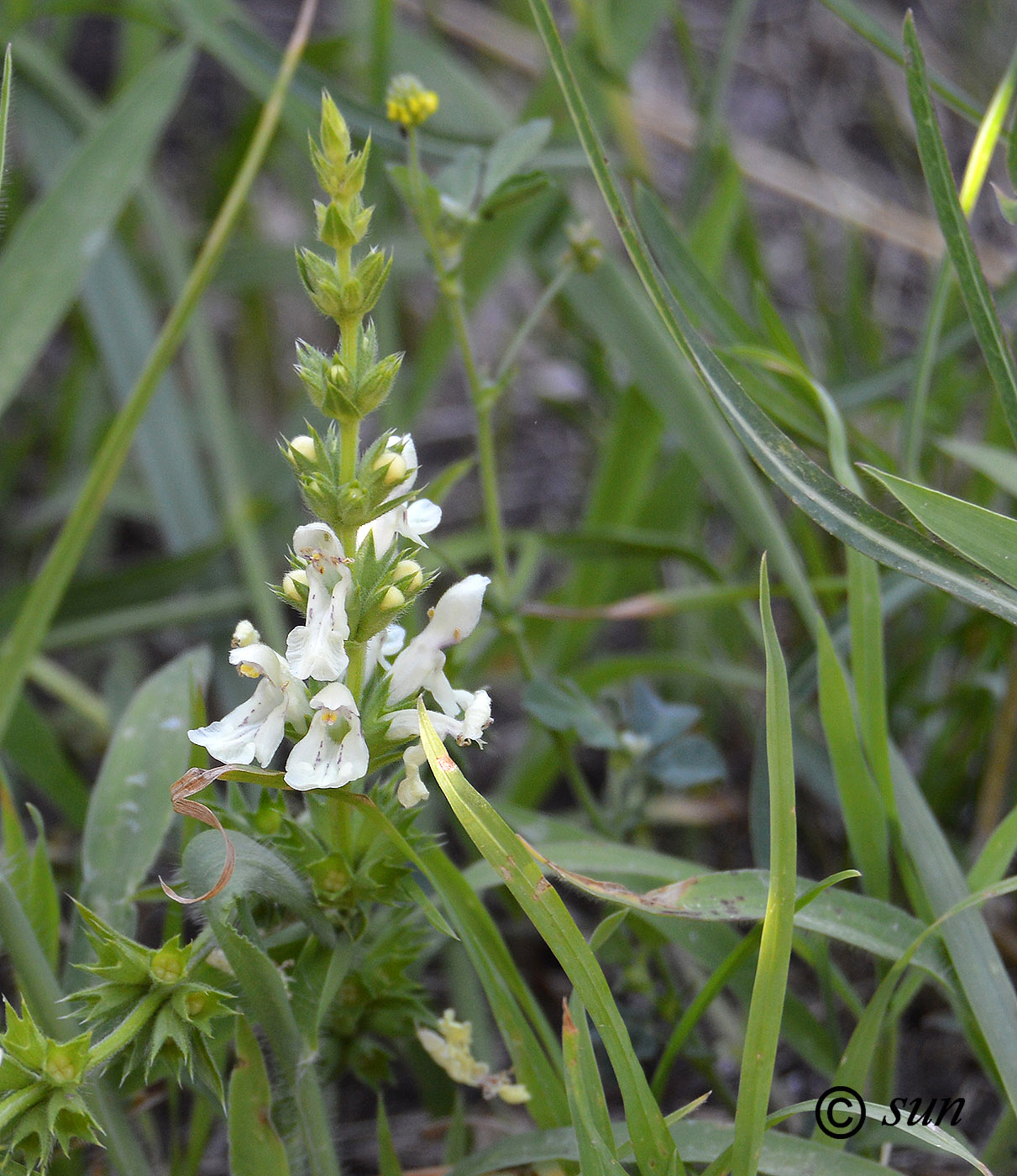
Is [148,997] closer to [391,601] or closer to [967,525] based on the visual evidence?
[391,601]

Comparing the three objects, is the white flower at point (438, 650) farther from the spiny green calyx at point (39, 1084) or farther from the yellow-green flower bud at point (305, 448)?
the spiny green calyx at point (39, 1084)

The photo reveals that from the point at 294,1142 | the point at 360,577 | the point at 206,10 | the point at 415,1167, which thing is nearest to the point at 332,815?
the point at 360,577

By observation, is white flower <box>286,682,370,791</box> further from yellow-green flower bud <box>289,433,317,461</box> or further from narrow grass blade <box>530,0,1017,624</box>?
narrow grass blade <box>530,0,1017,624</box>

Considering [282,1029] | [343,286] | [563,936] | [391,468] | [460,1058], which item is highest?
[343,286]

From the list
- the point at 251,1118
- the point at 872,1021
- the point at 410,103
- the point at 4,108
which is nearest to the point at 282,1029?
the point at 251,1118

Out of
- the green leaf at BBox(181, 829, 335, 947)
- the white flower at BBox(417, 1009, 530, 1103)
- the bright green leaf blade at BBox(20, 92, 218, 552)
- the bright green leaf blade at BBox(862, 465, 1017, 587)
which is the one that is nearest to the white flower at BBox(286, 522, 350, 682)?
the green leaf at BBox(181, 829, 335, 947)

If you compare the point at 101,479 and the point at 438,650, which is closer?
the point at 438,650

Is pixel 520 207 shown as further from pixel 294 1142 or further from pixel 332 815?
pixel 294 1142

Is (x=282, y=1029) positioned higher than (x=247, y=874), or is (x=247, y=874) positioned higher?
(x=247, y=874)
